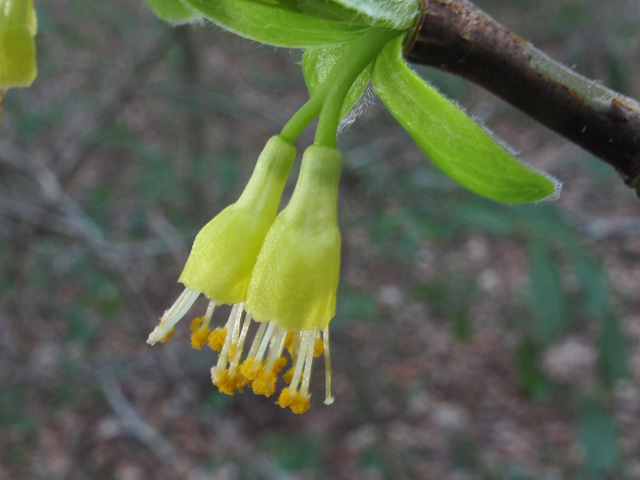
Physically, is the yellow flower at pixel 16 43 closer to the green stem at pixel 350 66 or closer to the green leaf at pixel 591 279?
the green stem at pixel 350 66

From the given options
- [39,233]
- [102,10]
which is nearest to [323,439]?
[39,233]

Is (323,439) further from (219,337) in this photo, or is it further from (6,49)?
(6,49)

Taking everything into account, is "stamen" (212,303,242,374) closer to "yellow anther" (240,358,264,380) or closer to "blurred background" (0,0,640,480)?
"yellow anther" (240,358,264,380)

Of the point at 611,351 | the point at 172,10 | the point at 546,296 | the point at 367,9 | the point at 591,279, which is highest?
the point at 367,9

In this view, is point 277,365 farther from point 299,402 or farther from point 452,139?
point 452,139

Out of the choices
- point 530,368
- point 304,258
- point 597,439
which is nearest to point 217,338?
point 304,258

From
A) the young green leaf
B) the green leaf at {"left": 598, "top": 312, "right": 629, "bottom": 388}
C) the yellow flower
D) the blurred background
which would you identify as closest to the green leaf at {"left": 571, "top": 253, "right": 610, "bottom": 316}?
the blurred background

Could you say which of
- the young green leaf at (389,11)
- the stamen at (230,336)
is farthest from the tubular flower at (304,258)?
the young green leaf at (389,11)
